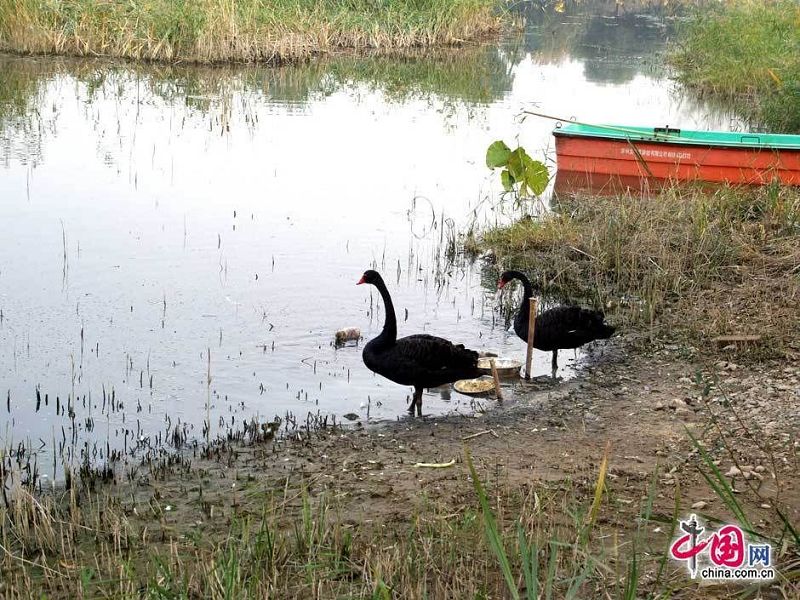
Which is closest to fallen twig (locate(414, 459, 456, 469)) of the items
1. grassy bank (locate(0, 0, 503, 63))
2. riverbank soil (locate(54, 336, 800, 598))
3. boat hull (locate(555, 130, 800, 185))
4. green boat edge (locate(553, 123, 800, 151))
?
riverbank soil (locate(54, 336, 800, 598))

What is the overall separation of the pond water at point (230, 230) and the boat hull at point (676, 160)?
1.53 meters

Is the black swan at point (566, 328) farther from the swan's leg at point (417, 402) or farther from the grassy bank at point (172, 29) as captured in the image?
the grassy bank at point (172, 29)

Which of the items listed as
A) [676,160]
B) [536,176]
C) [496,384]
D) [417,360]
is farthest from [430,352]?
[676,160]

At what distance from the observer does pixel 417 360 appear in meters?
8.27

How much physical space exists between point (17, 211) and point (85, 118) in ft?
20.9

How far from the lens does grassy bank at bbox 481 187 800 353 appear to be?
9.52 metres

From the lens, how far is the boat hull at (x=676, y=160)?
14.6m

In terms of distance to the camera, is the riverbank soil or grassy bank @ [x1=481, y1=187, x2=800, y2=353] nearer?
the riverbank soil

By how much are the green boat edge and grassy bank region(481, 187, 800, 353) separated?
97.5 inches

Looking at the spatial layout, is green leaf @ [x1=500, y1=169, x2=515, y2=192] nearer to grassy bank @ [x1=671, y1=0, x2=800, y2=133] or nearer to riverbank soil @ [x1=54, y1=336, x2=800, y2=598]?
riverbank soil @ [x1=54, y1=336, x2=800, y2=598]

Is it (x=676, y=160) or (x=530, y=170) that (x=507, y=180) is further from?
(x=676, y=160)

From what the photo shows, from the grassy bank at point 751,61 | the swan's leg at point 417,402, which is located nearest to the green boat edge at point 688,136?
the grassy bank at point 751,61

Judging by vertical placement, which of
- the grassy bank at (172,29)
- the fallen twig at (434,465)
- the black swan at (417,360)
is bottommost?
the fallen twig at (434,465)

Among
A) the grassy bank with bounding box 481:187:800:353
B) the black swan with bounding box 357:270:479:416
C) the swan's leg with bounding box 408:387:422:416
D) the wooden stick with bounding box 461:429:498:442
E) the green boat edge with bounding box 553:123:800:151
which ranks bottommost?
the swan's leg with bounding box 408:387:422:416
